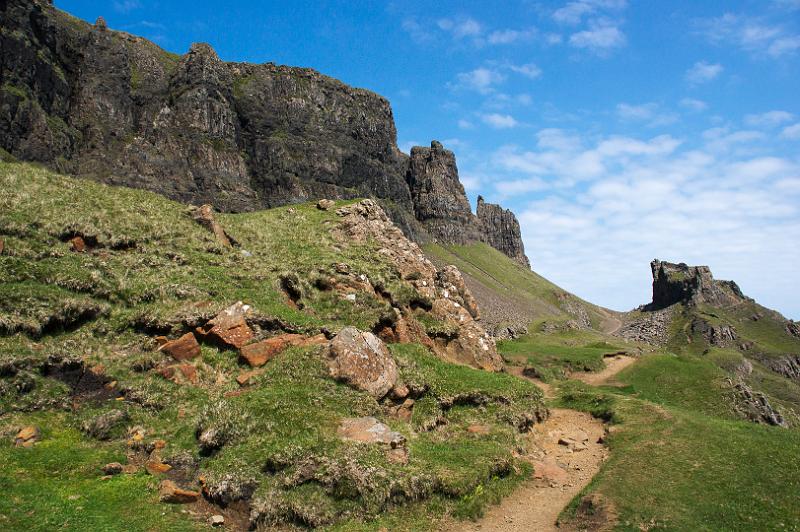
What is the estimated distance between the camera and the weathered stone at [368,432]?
19.0 m

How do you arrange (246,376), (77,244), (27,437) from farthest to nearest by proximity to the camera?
1. (77,244)
2. (246,376)
3. (27,437)

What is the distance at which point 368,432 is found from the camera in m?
19.4

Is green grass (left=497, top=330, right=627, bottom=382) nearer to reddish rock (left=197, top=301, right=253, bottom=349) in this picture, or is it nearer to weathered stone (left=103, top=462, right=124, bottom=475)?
reddish rock (left=197, top=301, right=253, bottom=349)

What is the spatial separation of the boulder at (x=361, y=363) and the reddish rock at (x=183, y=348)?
6.50m

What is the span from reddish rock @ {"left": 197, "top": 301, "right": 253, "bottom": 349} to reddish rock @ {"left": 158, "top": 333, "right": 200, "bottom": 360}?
1.08 metres

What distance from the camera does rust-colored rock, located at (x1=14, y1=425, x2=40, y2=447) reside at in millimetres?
16361

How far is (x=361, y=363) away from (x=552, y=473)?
10053 millimetres

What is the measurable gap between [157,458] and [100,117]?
137 m

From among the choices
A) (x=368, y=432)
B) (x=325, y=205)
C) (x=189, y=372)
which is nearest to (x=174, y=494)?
(x=368, y=432)

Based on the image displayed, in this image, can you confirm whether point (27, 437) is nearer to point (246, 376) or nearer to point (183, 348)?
point (183, 348)

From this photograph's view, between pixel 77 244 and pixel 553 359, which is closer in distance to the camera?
pixel 77 244

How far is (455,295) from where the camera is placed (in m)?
50.4

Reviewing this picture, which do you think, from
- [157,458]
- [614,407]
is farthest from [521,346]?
[157,458]

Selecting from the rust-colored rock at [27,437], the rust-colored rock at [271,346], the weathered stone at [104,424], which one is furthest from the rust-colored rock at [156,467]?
the rust-colored rock at [271,346]
